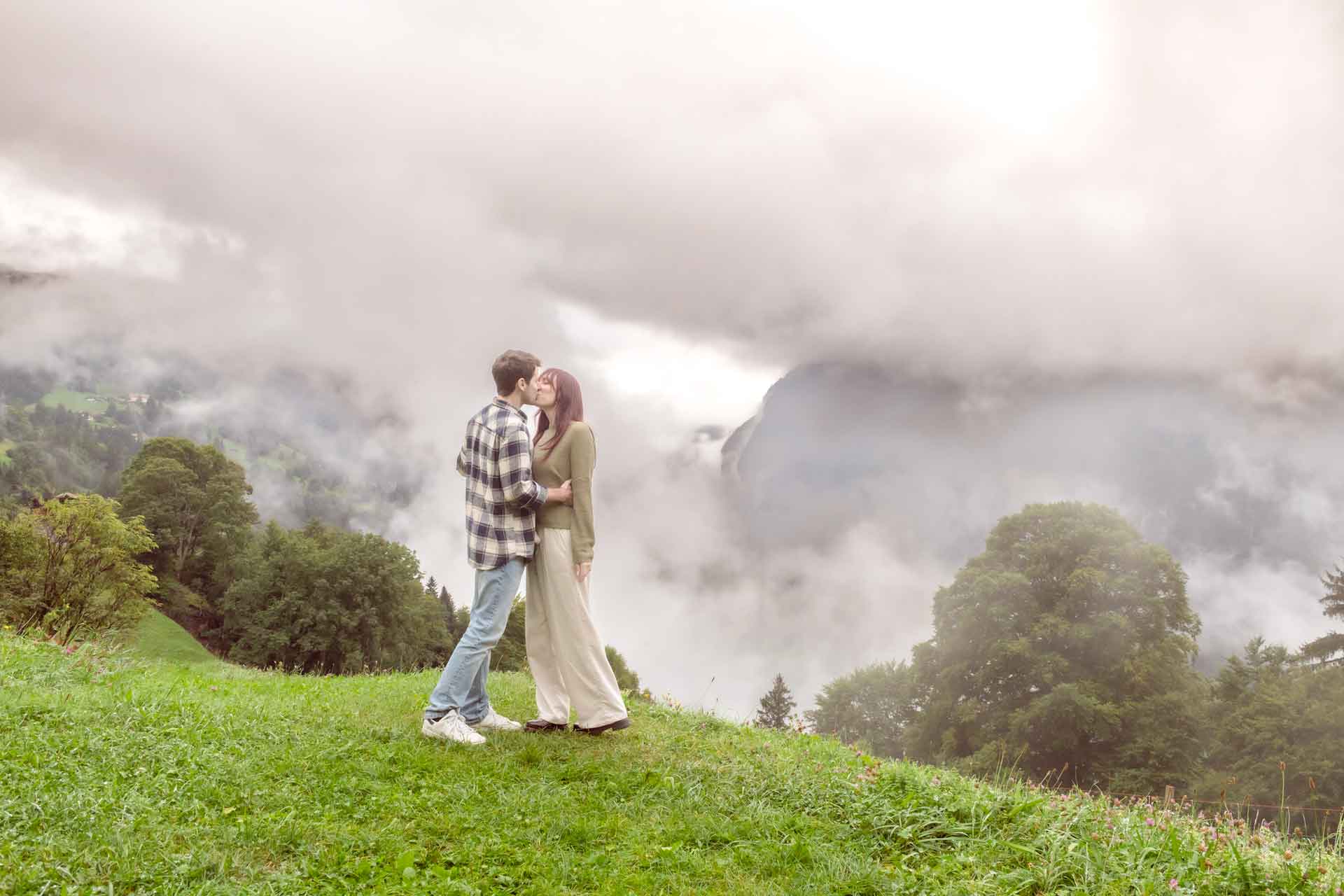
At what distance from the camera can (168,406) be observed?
16062 cm

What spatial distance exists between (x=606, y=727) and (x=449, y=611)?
58.9m

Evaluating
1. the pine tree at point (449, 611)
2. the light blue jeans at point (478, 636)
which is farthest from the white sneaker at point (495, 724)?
the pine tree at point (449, 611)

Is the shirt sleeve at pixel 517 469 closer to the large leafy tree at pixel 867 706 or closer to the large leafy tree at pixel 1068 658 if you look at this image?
the large leafy tree at pixel 1068 658

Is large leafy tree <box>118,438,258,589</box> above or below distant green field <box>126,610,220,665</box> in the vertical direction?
above

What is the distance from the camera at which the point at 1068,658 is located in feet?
110

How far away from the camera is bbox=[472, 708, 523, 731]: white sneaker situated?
26.7 ft

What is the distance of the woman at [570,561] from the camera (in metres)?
8.09

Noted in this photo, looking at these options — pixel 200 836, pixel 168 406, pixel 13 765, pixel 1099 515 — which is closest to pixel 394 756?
pixel 200 836

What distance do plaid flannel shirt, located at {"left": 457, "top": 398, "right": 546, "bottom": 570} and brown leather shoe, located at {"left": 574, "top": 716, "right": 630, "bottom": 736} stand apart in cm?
174

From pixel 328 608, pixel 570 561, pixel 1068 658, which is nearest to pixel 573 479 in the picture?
pixel 570 561

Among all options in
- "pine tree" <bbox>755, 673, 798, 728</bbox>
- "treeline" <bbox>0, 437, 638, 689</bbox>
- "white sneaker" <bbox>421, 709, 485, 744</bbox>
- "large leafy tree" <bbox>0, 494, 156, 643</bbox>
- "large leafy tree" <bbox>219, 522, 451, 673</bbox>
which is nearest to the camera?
"white sneaker" <bbox>421, 709, 485, 744</bbox>

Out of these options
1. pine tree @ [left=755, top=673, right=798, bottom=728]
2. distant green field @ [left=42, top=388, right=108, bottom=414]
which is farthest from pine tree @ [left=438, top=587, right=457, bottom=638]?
distant green field @ [left=42, top=388, right=108, bottom=414]

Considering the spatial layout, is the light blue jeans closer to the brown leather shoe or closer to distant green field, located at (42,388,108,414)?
the brown leather shoe

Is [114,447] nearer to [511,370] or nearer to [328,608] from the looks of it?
[328,608]
